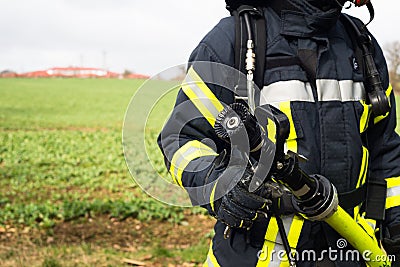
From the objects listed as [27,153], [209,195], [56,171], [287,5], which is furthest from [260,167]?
[27,153]

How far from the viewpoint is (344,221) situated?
7.27ft

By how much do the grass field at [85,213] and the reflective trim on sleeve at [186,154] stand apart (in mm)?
143

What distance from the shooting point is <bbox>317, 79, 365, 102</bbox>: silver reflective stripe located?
7.72 feet

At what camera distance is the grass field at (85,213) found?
5672mm

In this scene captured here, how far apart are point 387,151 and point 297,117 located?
1.84 ft

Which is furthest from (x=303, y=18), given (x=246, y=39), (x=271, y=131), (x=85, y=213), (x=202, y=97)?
(x=85, y=213)

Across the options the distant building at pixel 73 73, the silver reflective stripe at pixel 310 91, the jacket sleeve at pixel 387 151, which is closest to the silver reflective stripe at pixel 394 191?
the jacket sleeve at pixel 387 151

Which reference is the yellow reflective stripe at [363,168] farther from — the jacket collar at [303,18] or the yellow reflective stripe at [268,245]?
the jacket collar at [303,18]

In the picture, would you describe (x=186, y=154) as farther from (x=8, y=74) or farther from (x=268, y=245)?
(x=8, y=74)

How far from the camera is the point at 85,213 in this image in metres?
7.12

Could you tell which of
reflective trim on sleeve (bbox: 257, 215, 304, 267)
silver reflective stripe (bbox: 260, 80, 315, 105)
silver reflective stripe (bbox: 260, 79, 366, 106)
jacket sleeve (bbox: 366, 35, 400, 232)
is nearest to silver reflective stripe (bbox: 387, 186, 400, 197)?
jacket sleeve (bbox: 366, 35, 400, 232)

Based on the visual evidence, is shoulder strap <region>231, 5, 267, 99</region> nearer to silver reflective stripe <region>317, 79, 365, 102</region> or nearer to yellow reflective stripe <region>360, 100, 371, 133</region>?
silver reflective stripe <region>317, 79, 365, 102</region>

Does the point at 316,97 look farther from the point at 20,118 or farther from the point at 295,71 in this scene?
the point at 20,118

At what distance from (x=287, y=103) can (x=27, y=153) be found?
418 inches
